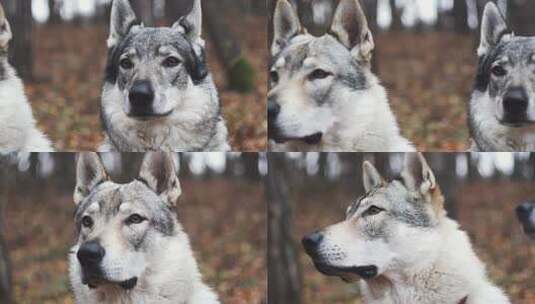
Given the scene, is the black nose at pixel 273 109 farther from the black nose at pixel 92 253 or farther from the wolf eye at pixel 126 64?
the black nose at pixel 92 253

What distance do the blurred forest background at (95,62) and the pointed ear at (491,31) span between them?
151 centimetres

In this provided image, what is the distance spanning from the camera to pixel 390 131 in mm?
6766

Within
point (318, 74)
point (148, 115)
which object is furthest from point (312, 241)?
point (148, 115)

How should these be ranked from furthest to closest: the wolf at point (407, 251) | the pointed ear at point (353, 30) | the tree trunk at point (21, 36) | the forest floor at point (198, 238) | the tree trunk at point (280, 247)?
the tree trunk at point (280, 247)
the forest floor at point (198, 238)
the tree trunk at point (21, 36)
the pointed ear at point (353, 30)
the wolf at point (407, 251)

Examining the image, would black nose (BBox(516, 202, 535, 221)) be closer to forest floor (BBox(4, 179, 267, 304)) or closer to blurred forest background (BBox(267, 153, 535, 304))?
blurred forest background (BBox(267, 153, 535, 304))

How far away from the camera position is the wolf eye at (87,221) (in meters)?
6.49

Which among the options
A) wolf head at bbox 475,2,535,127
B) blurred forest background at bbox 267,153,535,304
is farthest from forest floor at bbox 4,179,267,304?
wolf head at bbox 475,2,535,127

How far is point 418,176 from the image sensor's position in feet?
21.5

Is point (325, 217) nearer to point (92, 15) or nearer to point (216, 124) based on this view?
point (216, 124)

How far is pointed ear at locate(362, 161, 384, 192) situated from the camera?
6.69 metres

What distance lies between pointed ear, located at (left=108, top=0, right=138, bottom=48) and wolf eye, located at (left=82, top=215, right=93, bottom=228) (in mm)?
1189

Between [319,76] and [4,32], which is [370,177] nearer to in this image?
[319,76]

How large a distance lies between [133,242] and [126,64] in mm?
1206

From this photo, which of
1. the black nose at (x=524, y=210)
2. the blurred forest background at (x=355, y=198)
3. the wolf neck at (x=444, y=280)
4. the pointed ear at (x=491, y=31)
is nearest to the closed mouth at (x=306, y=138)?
the blurred forest background at (x=355, y=198)
